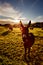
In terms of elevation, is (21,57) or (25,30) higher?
(25,30)

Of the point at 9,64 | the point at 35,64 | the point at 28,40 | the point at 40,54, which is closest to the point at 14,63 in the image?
the point at 9,64

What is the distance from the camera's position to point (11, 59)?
9.00m

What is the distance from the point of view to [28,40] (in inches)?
360

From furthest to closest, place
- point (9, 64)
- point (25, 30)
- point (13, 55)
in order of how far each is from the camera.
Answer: point (13, 55) < point (25, 30) < point (9, 64)

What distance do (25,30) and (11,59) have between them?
8.41ft

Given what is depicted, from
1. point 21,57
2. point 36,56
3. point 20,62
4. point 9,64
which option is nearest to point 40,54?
point 36,56

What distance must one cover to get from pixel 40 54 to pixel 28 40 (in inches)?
86.4

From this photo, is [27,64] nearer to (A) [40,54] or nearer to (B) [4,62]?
(B) [4,62]

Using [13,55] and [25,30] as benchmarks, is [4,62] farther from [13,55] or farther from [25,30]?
[25,30]

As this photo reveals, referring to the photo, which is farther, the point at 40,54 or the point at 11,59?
the point at 40,54

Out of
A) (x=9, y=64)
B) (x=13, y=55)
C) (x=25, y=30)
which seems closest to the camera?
(x=9, y=64)

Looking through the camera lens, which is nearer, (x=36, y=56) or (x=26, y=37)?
(x=26, y=37)

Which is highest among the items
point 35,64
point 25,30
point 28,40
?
point 25,30

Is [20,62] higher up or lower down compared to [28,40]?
lower down
